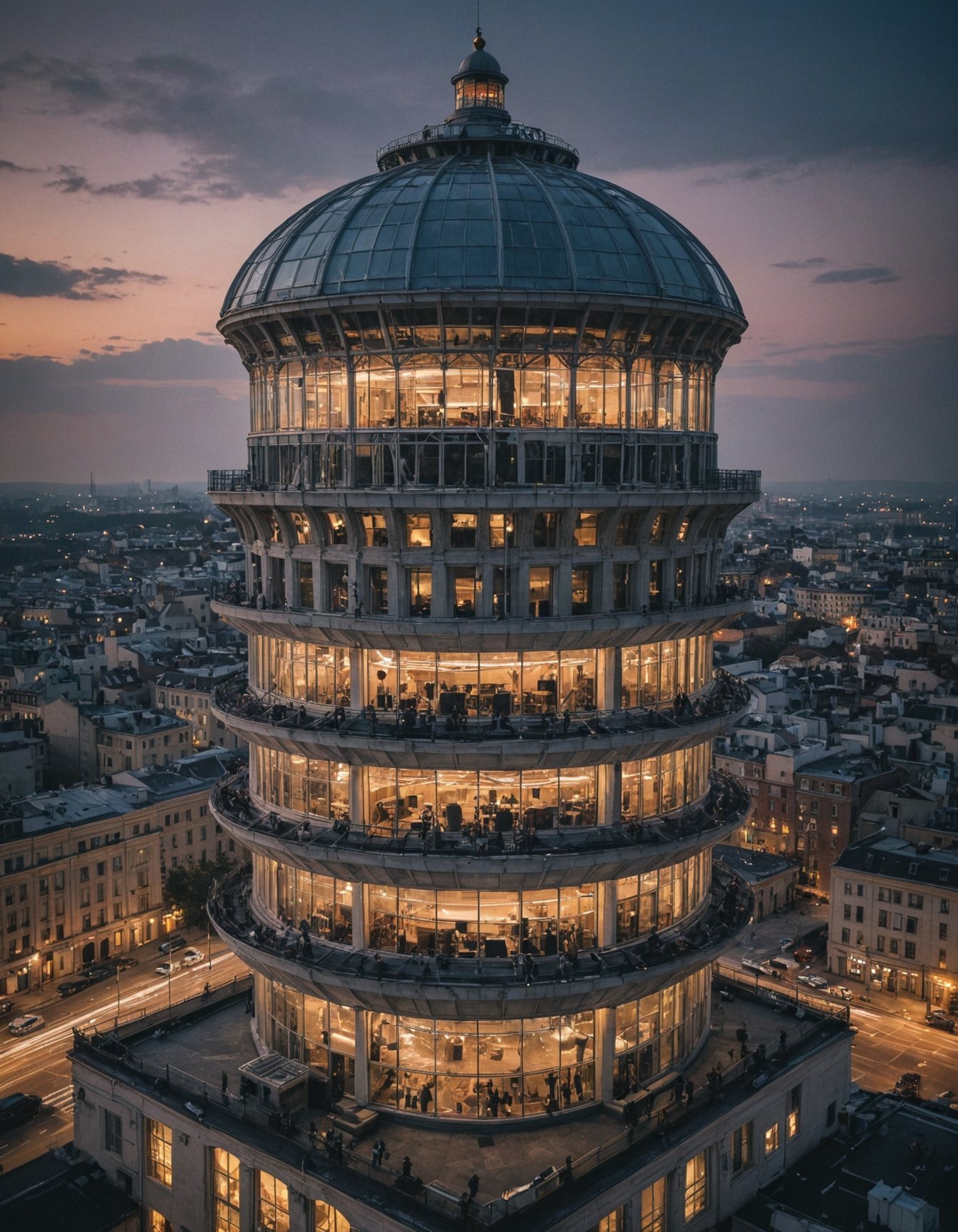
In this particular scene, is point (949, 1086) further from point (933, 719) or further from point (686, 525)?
point (933, 719)

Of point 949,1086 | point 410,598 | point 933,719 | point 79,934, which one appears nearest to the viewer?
point 410,598

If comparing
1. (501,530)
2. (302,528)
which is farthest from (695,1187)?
(302,528)

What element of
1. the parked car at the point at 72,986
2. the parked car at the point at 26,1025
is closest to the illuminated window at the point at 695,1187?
the parked car at the point at 26,1025

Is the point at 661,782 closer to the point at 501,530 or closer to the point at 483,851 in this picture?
the point at 483,851

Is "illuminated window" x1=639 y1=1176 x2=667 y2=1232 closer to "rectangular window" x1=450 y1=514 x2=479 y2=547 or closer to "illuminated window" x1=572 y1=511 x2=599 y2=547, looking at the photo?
"illuminated window" x1=572 y1=511 x2=599 y2=547

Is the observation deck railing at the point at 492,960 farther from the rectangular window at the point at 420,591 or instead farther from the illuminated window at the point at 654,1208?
the rectangular window at the point at 420,591

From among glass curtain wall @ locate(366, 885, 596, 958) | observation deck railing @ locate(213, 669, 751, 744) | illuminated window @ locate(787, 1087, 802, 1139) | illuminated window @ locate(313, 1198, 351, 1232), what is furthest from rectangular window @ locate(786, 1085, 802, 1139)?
illuminated window @ locate(313, 1198, 351, 1232)

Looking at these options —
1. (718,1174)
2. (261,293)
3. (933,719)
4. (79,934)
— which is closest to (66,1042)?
(79,934)
